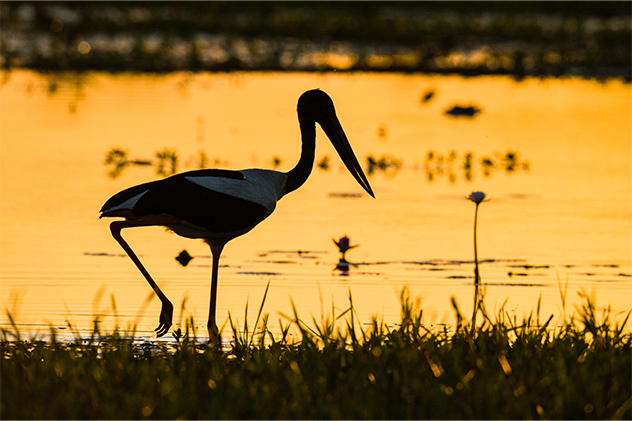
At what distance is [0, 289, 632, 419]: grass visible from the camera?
4.46 meters

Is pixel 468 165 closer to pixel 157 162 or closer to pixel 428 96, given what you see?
pixel 157 162

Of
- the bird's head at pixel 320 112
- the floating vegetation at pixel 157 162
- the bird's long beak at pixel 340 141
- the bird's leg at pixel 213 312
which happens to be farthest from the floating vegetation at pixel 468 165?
the bird's leg at pixel 213 312

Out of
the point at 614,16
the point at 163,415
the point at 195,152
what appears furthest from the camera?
the point at 614,16

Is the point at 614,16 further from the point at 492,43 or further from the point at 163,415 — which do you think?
the point at 163,415

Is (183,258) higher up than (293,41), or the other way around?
(293,41)

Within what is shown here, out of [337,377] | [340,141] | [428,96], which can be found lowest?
[337,377]

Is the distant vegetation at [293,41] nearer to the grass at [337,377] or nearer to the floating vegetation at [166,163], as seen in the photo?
the floating vegetation at [166,163]

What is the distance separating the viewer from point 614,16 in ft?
107

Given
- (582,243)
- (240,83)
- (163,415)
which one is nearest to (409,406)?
(163,415)

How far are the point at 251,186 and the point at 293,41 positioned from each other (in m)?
20.0

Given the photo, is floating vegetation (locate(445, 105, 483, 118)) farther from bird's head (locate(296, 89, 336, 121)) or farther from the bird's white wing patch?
the bird's white wing patch

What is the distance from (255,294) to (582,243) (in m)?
2.72

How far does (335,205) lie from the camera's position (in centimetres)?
959

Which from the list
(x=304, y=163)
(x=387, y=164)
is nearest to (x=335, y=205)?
(x=387, y=164)
